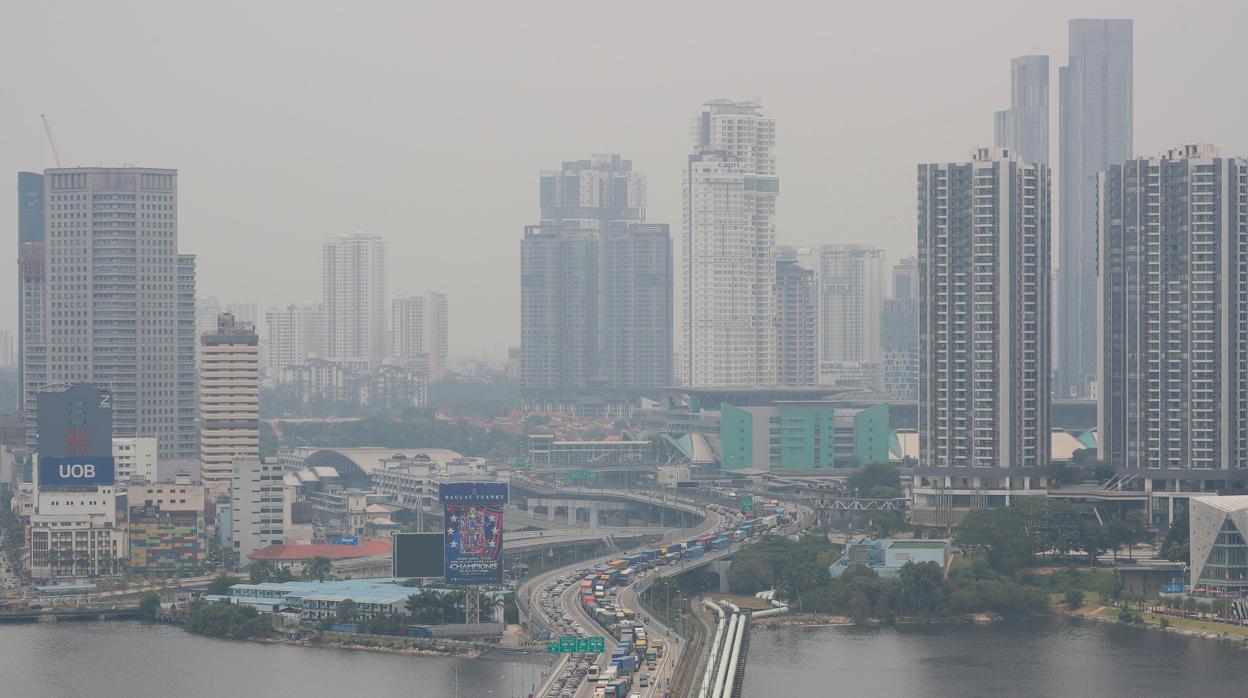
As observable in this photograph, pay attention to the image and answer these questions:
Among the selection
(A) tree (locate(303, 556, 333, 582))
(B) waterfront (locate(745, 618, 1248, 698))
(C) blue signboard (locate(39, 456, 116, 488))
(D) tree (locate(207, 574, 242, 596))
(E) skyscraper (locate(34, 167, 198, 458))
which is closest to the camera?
(B) waterfront (locate(745, 618, 1248, 698))

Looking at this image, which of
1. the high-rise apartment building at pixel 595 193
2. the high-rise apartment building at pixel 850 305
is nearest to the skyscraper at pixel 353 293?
the high-rise apartment building at pixel 595 193

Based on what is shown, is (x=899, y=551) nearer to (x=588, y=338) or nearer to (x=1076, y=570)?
(x=1076, y=570)

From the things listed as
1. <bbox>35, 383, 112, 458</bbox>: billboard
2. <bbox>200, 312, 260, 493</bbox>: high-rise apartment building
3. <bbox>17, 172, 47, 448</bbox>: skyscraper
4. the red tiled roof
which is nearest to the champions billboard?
the red tiled roof

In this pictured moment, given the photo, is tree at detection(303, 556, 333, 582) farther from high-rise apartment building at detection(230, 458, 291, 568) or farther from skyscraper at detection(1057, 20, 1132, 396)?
skyscraper at detection(1057, 20, 1132, 396)

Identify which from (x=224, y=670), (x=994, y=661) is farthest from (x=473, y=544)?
(x=994, y=661)

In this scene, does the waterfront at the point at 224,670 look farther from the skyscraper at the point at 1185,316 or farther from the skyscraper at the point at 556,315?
the skyscraper at the point at 556,315

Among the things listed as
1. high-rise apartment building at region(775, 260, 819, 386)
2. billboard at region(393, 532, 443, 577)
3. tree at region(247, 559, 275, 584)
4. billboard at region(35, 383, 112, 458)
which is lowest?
tree at region(247, 559, 275, 584)

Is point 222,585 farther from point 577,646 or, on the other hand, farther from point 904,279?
point 904,279
